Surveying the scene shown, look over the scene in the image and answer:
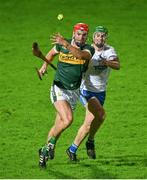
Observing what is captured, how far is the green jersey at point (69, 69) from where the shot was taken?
47.4ft

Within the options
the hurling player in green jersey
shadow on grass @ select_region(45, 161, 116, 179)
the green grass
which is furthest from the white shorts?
the green grass

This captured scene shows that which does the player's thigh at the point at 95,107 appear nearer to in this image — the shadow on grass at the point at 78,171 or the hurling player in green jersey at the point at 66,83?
the hurling player in green jersey at the point at 66,83

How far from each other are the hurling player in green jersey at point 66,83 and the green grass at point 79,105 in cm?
54

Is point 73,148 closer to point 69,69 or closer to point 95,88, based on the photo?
point 95,88

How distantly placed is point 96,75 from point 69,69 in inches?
33.6

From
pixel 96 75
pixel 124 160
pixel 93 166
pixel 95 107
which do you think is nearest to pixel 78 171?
pixel 93 166

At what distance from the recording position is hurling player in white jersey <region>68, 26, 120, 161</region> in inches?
588

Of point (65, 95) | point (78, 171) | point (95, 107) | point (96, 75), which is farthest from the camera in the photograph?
point (96, 75)

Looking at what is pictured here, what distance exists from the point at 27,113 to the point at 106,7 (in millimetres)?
11801

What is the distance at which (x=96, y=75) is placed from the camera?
1516cm

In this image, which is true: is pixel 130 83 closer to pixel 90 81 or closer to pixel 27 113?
pixel 27 113

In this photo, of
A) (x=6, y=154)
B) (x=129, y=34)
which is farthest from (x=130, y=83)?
(x=6, y=154)

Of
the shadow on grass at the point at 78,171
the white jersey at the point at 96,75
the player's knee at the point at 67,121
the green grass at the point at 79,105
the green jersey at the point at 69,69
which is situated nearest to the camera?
the shadow on grass at the point at 78,171

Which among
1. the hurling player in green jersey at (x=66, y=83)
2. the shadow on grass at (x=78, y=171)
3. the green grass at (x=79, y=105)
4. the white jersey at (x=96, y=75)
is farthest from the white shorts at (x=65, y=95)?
the green grass at (x=79, y=105)
